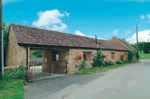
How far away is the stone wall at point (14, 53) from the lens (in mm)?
8445

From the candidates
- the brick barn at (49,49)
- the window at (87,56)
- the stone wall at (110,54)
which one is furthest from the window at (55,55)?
the stone wall at (110,54)

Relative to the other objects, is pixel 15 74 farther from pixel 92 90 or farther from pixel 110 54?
pixel 110 54

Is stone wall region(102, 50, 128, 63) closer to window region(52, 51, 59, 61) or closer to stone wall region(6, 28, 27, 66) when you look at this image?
window region(52, 51, 59, 61)

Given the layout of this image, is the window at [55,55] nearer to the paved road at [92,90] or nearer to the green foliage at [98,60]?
the green foliage at [98,60]

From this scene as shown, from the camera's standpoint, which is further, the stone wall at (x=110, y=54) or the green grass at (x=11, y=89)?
the stone wall at (x=110, y=54)

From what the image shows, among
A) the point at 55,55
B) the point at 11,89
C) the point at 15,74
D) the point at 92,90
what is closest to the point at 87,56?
the point at 55,55

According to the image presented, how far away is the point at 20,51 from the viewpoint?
8406 millimetres

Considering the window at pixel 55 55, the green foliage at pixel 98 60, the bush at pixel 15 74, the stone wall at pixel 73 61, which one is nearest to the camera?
the bush at pixel 15 74

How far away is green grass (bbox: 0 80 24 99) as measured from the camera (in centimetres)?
511

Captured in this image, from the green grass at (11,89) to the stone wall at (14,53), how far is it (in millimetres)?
1859

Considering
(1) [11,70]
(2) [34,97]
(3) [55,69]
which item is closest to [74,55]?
(3) [55,69]

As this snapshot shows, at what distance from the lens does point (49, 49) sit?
10828 millimetres

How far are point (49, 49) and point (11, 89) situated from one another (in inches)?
211

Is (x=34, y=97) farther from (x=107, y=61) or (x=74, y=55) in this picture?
(x=107, y=61)
